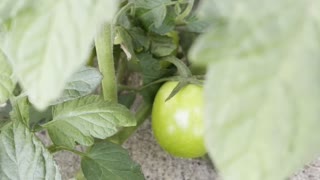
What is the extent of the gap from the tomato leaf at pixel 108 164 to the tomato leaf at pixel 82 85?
0.09 m

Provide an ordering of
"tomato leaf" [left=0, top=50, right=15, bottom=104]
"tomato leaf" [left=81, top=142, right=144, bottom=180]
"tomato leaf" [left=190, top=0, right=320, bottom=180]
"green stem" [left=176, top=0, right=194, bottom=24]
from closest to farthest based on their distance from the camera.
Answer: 1. "tomato leaf" [left=190, top=0, right=320, bottom=180]
2. "tomato leaf" [left=0, top=50, right=15, bottom=104]
3. "tomato leaf" [left=81, top=142, right=144, bottom=180]
4. "green stem" [left=176, top=0, right=194, bottom=24]

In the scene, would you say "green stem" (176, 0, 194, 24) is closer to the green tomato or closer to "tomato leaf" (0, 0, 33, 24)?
the green tomato

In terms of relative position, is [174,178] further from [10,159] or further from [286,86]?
[286,86]

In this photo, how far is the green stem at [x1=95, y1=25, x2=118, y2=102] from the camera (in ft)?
2.01

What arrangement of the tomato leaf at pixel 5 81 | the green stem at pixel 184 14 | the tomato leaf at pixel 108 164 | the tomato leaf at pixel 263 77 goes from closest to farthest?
the tomato leaf at pixel 263 77 < the tomato leaf at pixel 5 81 < the tomato leaf at pixel 108 164 < the green stem at pixel 184 14

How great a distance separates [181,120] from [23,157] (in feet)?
0.77

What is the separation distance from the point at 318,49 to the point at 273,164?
0.20ft

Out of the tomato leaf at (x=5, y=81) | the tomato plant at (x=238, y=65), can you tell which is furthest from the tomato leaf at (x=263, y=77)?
the tomato leaf at (x=5, y=81)

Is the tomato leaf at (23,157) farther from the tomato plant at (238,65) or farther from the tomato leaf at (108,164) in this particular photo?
the tomato plant at (238,65)

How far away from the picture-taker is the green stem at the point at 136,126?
2.64 ft

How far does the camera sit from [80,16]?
0.34m

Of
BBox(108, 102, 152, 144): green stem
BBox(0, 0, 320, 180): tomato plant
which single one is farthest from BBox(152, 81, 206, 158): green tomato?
BBox(0, 0, 320, 180): tomato plant

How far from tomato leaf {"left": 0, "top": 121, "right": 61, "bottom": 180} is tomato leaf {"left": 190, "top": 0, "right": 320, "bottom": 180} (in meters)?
0.28

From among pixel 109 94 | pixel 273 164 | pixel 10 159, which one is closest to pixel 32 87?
pixel 273 164
